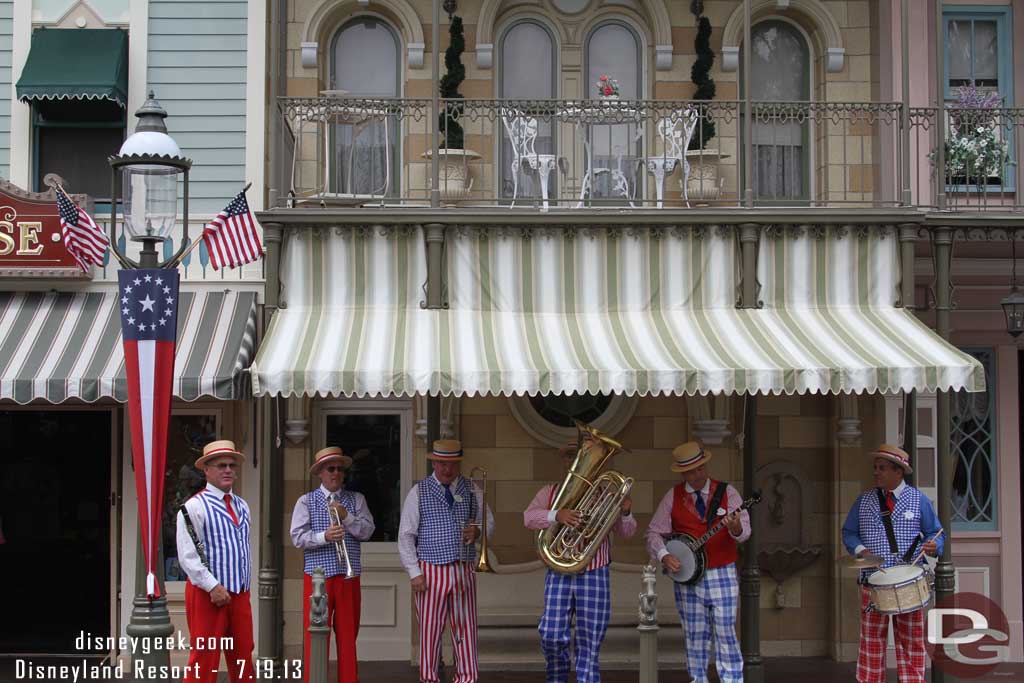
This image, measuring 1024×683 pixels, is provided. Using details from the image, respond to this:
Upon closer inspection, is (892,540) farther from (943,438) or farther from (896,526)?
(943,438)

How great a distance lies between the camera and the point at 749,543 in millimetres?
10883

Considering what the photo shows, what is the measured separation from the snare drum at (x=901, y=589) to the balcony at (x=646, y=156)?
3204 mm

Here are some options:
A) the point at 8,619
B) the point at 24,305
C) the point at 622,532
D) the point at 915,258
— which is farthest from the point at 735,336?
the point at 8,619

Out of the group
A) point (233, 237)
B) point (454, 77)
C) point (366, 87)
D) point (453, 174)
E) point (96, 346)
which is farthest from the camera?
point (366, 87)

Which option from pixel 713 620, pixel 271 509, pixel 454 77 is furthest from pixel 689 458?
pixel 454 77

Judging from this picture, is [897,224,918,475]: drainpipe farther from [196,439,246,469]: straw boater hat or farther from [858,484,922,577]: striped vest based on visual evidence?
[196,439,246,469]: straw boater hat

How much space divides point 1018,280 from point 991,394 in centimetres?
116

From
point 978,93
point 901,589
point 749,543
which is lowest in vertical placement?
point 901,589

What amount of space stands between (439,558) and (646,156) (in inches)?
180

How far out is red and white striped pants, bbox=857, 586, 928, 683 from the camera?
9.55 m

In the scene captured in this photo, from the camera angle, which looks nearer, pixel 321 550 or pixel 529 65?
pixel 321 550

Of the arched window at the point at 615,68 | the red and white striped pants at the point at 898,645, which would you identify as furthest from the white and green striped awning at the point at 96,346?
the red and white striped pants at the point at 898,645

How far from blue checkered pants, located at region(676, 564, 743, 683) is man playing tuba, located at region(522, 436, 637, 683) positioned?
68 centimetres

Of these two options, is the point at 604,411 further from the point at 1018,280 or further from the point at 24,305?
the point at 24,305
